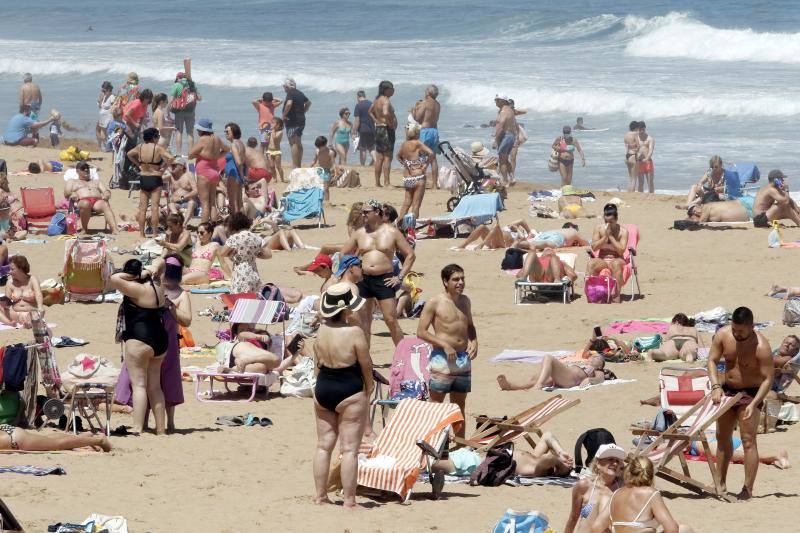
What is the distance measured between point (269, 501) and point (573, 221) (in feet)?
36.0

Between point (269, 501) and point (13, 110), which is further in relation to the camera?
point (13, 110)

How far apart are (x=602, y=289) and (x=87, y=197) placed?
6.43 metres

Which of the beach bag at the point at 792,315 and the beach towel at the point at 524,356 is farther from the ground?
the beach bag at the point at 792,315

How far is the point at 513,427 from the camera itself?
27.8ft

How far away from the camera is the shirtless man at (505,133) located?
2130 cm

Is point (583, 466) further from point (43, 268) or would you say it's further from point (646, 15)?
point (646, 15)

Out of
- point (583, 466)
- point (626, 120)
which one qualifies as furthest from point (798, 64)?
point (583, 466)

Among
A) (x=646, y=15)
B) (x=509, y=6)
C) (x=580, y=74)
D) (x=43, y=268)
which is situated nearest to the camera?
(x=43, y=268)

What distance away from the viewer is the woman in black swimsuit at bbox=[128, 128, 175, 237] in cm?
1611

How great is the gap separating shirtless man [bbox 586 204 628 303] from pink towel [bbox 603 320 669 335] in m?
1.14

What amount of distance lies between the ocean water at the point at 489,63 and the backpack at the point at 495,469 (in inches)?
592

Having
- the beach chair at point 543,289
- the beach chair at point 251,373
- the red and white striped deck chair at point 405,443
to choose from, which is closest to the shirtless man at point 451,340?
the red and white striped deck chair at point 405,443

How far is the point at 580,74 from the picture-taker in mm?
38469

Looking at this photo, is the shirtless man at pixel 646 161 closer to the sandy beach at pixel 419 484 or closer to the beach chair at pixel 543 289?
the sandy beach at pixel 419 484
